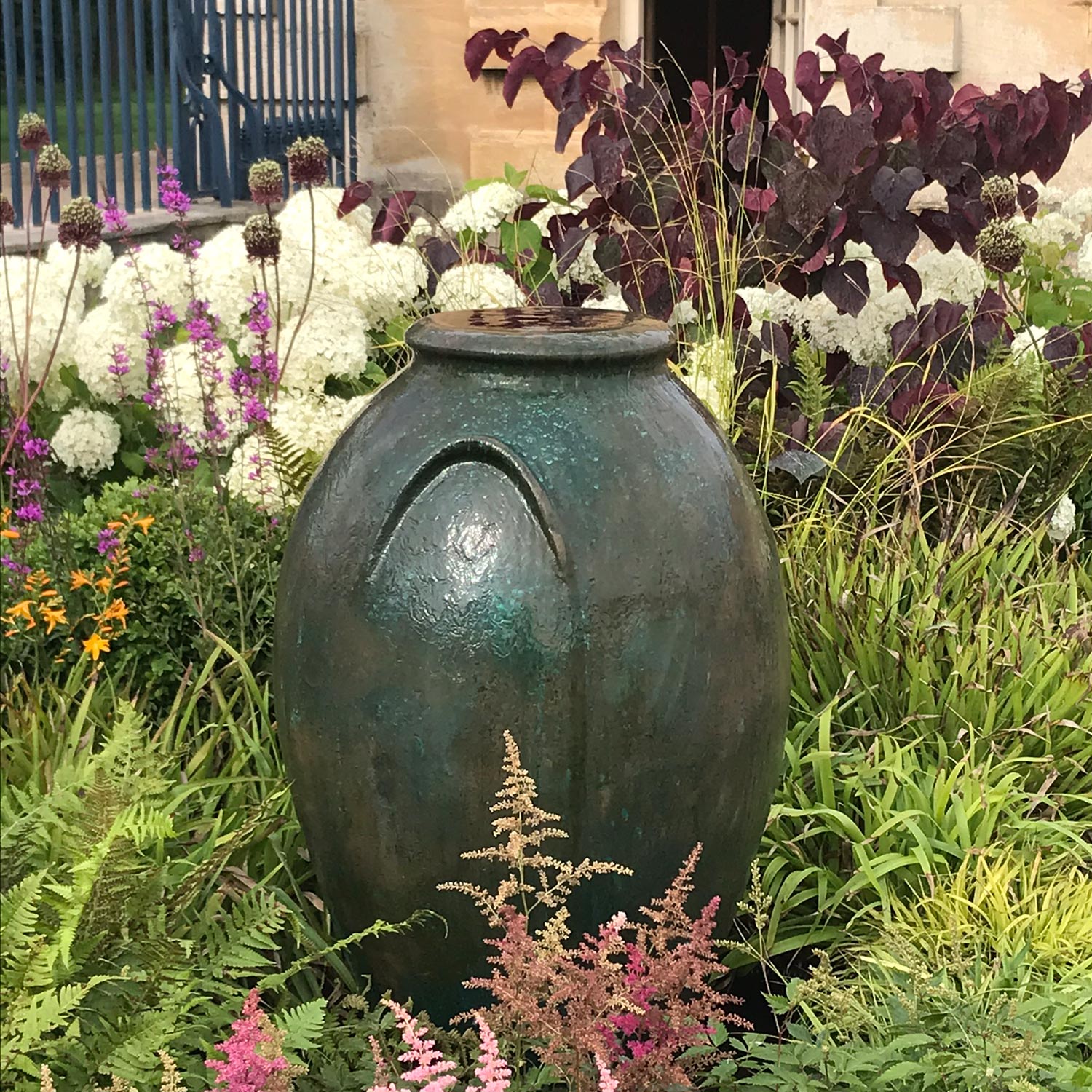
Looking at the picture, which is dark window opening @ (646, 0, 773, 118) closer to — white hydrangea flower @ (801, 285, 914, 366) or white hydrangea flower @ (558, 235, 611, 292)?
white hydrangea flower @ (558, 235, 611, 292)

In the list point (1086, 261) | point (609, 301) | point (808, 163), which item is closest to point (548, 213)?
point (609, 301)

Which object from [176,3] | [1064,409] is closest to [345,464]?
[1064,409]

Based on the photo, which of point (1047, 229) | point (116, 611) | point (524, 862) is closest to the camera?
point (524, 862)

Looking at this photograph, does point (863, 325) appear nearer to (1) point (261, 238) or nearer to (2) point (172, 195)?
(1) point (261, 238)

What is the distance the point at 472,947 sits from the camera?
2252 mm

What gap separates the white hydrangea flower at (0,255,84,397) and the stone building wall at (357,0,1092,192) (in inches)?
86.1

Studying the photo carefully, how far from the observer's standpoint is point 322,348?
12.5ft

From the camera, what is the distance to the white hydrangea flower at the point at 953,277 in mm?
4211

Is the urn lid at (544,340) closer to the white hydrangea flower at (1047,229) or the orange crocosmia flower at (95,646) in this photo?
the orange crocosmia flower at (95,646)

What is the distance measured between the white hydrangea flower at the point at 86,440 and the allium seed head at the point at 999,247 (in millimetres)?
2418

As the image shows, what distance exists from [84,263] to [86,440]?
1.95 ft

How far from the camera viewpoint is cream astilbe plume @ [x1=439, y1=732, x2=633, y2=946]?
188cm

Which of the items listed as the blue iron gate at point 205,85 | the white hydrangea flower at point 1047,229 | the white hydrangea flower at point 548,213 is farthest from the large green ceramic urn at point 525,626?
the blue iron gate at point 205,85

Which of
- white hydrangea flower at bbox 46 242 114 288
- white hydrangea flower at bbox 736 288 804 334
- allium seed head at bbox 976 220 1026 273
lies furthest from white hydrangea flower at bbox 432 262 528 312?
allium seed head at bbox 976 220 1026 273
